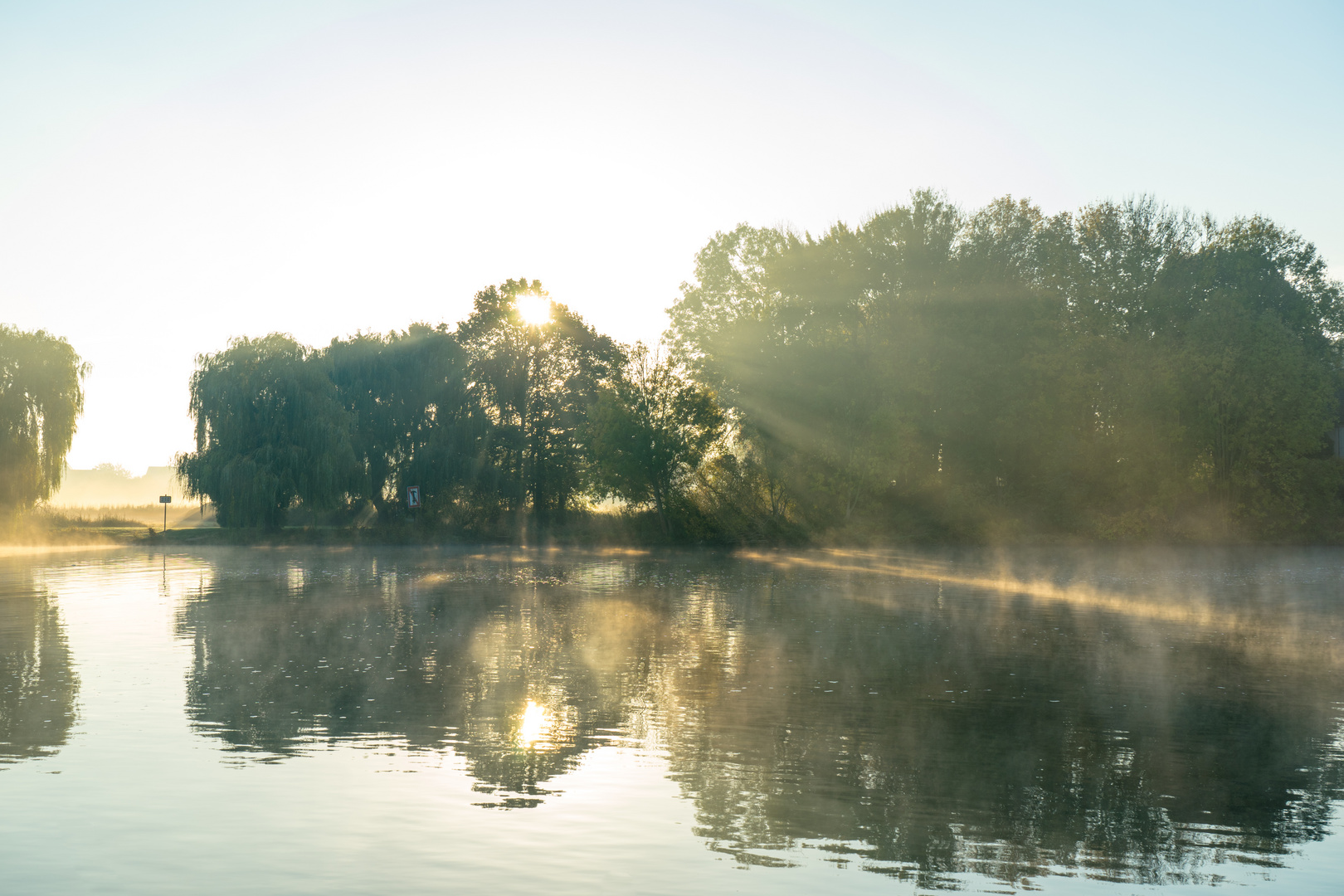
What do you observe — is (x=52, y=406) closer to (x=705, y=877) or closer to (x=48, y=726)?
(x=48, y=726)

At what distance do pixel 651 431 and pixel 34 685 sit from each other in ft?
151

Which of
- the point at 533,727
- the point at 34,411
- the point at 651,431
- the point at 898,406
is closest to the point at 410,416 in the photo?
the point at 651,431

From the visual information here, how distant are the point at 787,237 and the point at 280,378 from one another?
3019 centimetres

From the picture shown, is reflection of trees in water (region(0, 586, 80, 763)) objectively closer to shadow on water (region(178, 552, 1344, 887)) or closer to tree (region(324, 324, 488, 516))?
shadow on water (region(178, 552, 1344, 887))

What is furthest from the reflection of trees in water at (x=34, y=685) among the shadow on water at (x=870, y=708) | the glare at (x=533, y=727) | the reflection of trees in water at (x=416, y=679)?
the glare at (x=533, y=727)

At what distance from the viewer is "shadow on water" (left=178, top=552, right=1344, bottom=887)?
8.31 meters

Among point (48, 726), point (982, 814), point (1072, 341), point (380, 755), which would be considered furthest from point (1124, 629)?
point (1072, 341)

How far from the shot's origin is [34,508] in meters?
54.0

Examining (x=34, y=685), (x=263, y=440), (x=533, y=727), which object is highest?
(x=263, y=440)

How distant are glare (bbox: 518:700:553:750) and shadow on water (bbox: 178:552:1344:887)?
0.16 ft

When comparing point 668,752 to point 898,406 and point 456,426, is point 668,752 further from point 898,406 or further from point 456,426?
point 456,426

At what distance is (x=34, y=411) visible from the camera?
52406 millimetres

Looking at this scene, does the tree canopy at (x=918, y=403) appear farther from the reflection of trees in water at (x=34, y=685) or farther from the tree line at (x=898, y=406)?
the reflection of trees in water at (x=34, y=685)

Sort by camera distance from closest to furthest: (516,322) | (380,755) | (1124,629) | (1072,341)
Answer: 1. (380,755)
2. (1124,629)
3. (1072,341)
4. (516,322)
